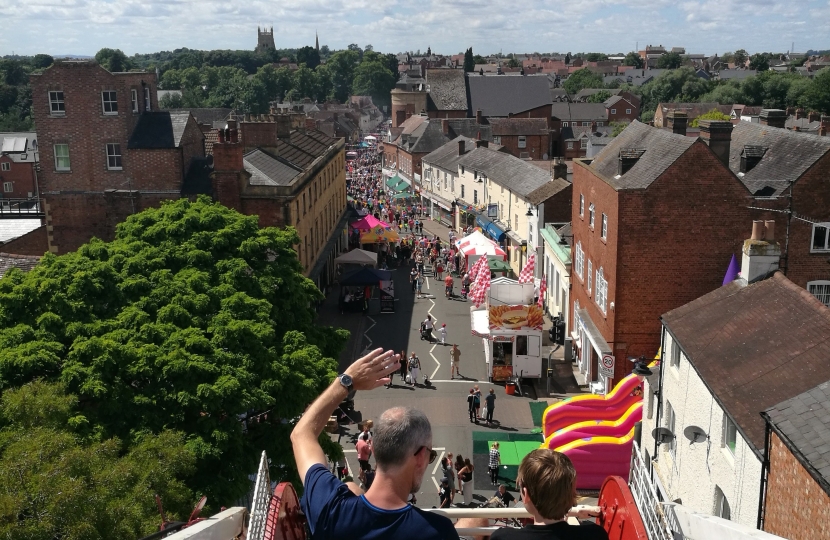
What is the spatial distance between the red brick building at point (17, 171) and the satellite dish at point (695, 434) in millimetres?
79008

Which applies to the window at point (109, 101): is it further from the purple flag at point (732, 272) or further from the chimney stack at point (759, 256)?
the chimney stack at point (759, 256)

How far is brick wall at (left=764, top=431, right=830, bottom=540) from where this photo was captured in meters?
10.7

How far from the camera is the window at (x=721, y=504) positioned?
15421 millimetres

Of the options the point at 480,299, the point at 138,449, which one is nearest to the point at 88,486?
the point at 138,449

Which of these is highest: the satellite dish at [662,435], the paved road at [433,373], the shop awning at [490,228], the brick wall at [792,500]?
the brick wall at [792,500]

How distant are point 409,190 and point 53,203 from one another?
47290 millimetres

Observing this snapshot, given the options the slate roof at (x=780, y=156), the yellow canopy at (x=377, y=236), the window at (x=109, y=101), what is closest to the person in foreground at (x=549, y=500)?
the slate roof at (x=780, y=156)

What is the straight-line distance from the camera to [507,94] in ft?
343

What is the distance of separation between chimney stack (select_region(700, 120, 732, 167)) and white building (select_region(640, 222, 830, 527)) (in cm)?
704

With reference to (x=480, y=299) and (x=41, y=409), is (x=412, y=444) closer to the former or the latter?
(x=41, y=409)

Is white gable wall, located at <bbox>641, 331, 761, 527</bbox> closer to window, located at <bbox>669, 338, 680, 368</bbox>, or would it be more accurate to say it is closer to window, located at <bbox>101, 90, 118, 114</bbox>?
window, located at <bbox>669, 338, 680, 368</bbox>

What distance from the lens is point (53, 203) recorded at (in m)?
35.0

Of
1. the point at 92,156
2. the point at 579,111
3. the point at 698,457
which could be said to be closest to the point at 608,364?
the point at 698,457

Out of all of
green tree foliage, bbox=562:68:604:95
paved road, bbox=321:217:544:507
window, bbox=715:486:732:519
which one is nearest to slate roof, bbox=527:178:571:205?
paved road, bbox=321:217:544:507
